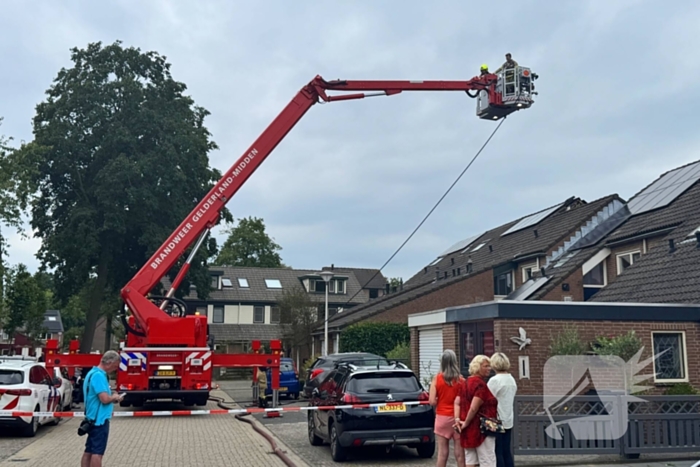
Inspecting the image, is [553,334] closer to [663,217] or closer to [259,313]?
[663,217]

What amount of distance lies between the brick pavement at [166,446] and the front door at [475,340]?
487 cm

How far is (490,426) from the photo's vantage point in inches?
319

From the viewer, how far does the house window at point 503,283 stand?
30.0 meters

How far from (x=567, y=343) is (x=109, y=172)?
82.6ft

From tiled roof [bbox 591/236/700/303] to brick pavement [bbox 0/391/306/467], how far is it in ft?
32.3

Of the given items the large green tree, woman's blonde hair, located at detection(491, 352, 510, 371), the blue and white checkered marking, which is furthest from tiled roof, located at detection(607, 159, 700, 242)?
the large green tree

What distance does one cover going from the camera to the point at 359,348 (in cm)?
3150

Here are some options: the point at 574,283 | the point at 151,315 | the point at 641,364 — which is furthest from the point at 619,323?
the point at 151,315

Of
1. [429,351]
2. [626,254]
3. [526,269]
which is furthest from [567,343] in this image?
[526,269]

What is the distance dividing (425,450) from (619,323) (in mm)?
5670

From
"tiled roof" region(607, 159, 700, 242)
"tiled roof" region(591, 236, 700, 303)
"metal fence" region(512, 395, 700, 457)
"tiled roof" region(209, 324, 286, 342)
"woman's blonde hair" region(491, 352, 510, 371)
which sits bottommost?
"metal fence" region(512, 395, 700, 457)

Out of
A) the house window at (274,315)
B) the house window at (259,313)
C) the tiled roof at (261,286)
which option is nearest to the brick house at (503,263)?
the house window at (274,315)

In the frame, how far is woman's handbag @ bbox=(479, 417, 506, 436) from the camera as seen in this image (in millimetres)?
8102

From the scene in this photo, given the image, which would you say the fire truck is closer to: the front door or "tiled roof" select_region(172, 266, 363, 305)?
the front door
